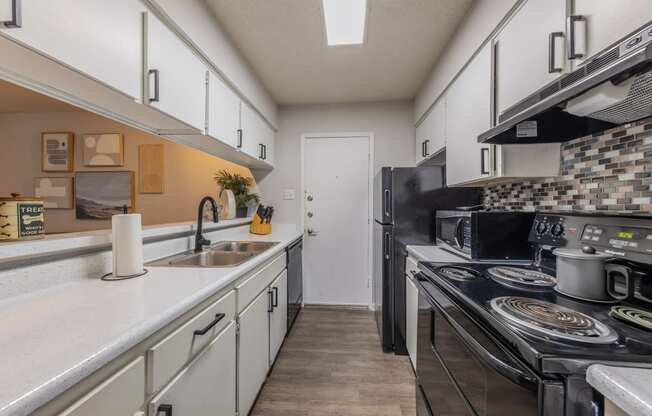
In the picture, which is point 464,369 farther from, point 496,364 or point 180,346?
point 180,346

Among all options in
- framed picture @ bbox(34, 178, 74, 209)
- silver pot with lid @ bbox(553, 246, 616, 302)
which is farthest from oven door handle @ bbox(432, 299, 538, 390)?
framed picture @ bbox(34, 178, 74, 209)

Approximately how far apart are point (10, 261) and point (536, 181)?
2.29 meters

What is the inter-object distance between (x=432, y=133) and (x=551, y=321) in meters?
2.02

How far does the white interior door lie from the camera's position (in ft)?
10.5

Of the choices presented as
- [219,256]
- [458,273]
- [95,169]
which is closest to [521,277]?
[458,273]

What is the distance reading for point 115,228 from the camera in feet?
3.51

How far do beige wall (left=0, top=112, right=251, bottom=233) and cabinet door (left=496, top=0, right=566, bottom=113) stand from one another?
2608mm

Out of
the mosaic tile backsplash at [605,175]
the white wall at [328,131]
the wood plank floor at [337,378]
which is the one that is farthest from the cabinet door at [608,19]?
the white wall at [328,131]

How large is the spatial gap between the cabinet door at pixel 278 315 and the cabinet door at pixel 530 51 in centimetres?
175

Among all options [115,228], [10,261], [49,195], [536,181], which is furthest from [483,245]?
[49,195]

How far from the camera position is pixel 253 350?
149 centimetres

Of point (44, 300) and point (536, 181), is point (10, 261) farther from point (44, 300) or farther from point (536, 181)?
point (536, 181)

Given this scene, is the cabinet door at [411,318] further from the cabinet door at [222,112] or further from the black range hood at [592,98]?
the cabinet door at [222,112]

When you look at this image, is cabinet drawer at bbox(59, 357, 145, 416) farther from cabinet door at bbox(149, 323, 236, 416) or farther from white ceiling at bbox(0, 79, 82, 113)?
white ceiling at bbox(0, 79, 82, 113)
